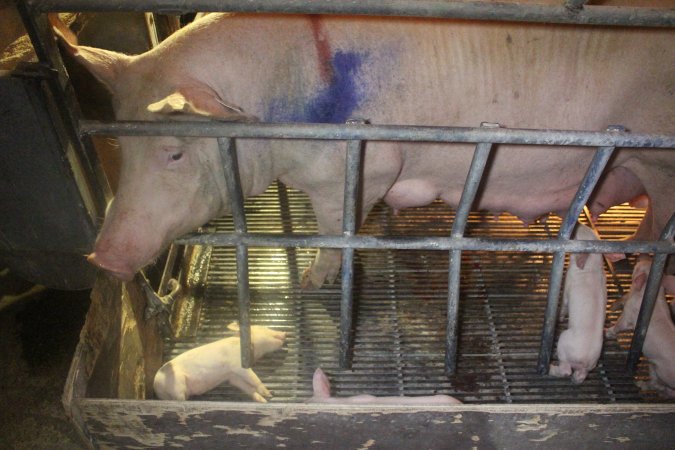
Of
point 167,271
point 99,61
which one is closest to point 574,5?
point 99,61

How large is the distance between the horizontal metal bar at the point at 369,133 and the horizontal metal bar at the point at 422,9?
360 millimetres

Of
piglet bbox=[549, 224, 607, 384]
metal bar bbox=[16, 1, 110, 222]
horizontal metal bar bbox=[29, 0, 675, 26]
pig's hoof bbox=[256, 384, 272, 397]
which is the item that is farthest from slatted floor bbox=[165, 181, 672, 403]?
horizontal metal bar bbox=[29, 0, 675, 26]

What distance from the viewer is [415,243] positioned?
6.95 feet

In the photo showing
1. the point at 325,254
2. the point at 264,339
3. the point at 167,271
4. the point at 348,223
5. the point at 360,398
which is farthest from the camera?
the point at 325,254

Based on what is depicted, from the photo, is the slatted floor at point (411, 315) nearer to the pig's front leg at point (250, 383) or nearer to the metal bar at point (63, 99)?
the pig's front leg at point (250, 383)

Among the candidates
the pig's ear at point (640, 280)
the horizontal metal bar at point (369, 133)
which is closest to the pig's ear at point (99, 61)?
the horizontal metal bar at point (369, 133)

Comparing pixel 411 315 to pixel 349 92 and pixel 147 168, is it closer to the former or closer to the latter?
pixel 349 92

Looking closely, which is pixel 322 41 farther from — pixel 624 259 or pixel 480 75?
pixel 624 259

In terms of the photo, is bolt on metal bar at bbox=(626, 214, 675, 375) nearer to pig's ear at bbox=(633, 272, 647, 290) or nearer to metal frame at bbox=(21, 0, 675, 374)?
metal frame at bbox=(21, 0, 675, 374)

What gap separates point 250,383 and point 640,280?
204 centimetres

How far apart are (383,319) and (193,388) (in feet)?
3.63

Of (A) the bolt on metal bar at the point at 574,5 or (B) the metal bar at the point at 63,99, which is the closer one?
(A) the bolt on metal bar at the point at 574,5

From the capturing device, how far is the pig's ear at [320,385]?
2436 mm

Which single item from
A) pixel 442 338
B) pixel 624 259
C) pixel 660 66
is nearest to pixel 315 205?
pixel 442 338
